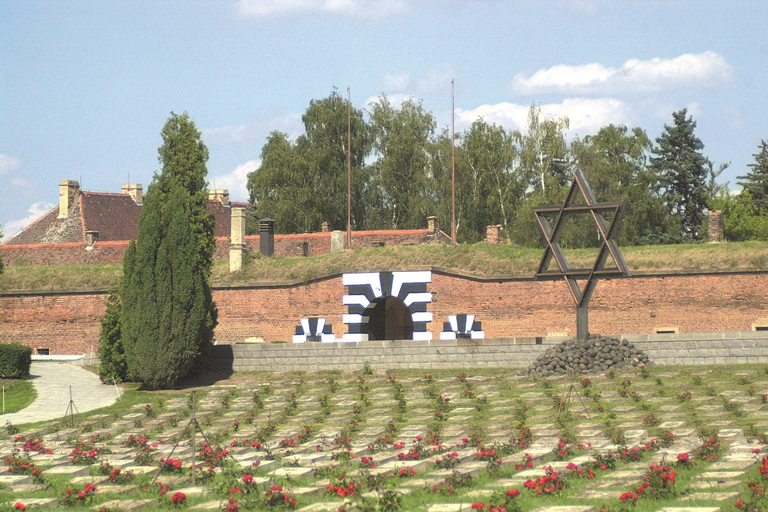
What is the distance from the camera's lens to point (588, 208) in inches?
1014

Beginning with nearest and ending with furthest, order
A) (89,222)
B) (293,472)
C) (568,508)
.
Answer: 1. (568,508)
2. (293,472)
3. (89,222)

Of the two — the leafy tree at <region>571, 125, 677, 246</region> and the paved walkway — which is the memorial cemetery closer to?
the paved walkway

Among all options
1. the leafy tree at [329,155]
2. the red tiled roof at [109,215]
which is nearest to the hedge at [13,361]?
the red tiled roof at [109,215]

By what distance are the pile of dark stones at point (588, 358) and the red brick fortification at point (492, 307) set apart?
337 inches

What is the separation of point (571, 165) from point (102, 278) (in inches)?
1106

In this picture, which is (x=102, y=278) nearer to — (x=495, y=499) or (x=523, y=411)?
(x=523, y=411)

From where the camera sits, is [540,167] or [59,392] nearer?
[59,392]

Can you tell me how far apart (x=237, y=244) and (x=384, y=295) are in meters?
6.64

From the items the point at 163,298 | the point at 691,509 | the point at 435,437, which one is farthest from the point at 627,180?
the point at 691,509

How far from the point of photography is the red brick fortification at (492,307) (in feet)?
111

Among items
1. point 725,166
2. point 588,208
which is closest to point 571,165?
point 725,166

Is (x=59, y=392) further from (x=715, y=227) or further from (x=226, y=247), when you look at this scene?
(x=715, y=227)

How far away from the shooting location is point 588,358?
25953mm

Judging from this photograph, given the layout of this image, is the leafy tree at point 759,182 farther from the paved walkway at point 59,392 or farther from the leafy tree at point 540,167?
the paved walkway at point 59,392
